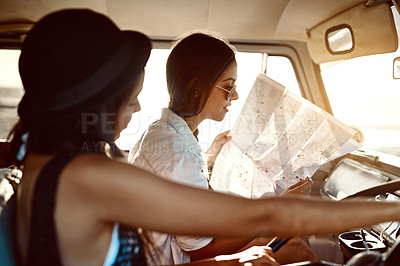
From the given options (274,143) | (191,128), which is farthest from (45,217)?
(274,143)

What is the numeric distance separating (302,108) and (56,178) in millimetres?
1333

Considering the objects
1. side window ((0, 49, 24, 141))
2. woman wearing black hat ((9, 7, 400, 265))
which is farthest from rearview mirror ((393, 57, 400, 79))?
side window ((0, 49, 24, 141))

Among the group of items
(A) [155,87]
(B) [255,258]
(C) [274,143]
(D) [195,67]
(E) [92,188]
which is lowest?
(B) [255,258]

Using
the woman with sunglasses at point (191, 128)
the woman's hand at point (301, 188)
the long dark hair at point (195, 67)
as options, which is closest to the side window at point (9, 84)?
the woman with sunglasses at point (191, 128)

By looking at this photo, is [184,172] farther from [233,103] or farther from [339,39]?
[339,39]

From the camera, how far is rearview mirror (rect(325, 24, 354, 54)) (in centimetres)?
216

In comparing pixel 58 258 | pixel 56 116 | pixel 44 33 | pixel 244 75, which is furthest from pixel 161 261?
pixel 244 75

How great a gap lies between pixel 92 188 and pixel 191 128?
117 centimetres

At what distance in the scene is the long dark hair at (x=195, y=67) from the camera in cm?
181

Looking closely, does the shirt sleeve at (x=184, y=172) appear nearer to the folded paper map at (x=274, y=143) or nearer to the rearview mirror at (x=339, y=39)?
the folded paper map at (x=274, y=143)

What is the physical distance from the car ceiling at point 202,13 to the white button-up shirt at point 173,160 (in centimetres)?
65

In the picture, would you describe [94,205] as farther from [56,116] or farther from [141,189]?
[56,116]

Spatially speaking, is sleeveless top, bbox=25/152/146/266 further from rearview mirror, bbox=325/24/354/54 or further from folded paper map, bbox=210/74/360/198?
rearview mirror, bbox=325/24/354/54

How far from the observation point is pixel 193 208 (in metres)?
0.86
